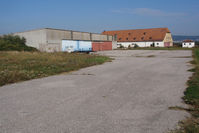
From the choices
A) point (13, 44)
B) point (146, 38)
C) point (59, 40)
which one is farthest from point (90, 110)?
point (146, 38)

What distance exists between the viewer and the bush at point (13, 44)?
105 feet

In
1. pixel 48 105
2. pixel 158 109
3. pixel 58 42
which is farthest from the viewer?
pixel 58 42

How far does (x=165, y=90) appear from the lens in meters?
6.68

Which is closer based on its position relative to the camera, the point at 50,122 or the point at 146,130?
the point at 146,130

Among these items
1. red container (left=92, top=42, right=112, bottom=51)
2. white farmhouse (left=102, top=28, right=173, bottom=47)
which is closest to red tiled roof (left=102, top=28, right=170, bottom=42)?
white farmhouse (left=102, top=28, right=173, bottom=47)

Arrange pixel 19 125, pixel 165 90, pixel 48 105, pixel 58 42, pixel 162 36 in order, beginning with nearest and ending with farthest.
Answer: pixel 19 125 < pixel 48 105 < pixel 165 90 < pixel 58 42 < pixel 162 36

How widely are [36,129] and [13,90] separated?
155 inches

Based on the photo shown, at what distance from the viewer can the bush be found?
105 ft

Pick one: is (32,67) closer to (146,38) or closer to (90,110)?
(90,110)

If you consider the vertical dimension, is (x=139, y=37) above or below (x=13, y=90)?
above

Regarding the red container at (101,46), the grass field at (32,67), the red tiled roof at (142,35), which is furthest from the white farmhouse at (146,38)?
the grass field at (32,67)

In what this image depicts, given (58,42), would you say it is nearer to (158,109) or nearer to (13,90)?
(13,90)

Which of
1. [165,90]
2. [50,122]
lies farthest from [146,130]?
[165,90]

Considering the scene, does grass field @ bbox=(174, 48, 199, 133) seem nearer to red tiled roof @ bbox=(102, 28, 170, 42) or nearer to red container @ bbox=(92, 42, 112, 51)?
red container @ bbox=(92, 42, 112, 51)
